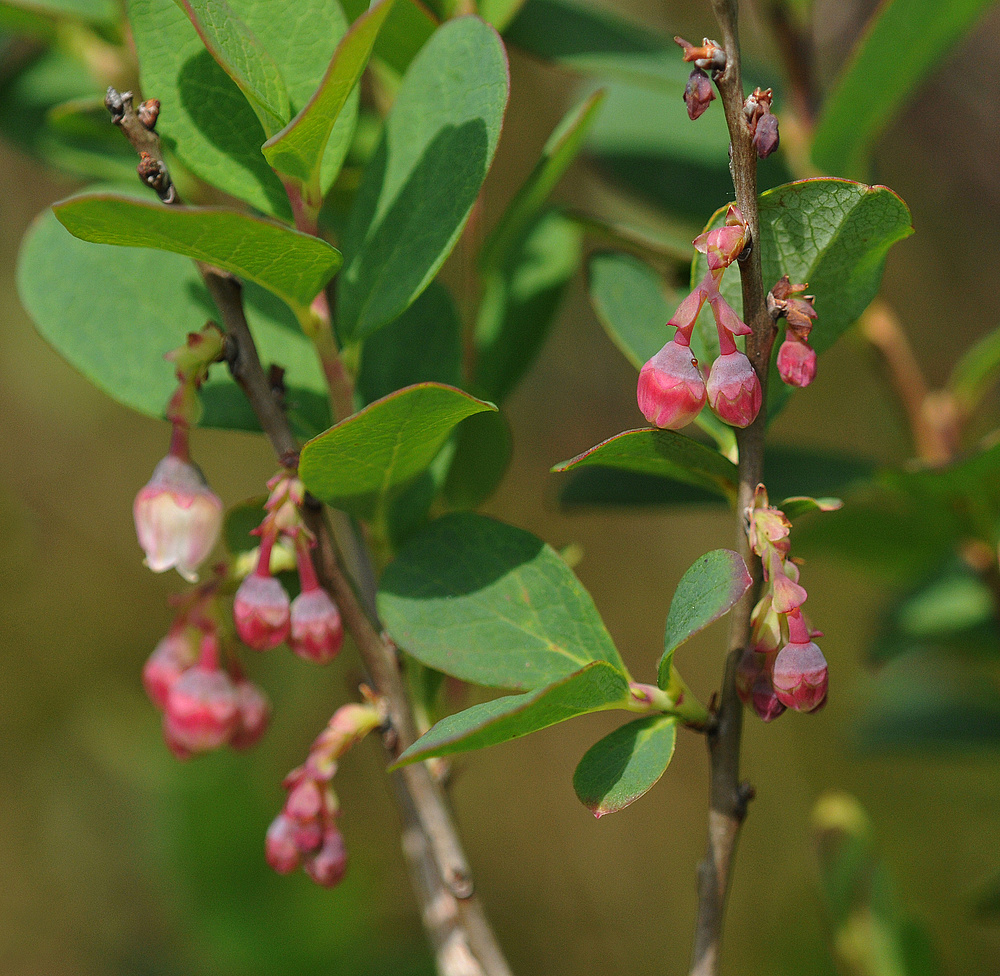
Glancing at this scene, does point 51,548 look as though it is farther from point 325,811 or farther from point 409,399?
point 409,399

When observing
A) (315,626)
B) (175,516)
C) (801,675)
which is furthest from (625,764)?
(175,516)

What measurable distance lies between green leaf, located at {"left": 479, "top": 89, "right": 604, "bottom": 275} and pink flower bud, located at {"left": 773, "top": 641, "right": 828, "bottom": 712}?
39cm

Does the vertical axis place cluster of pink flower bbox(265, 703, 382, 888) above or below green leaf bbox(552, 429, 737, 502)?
below

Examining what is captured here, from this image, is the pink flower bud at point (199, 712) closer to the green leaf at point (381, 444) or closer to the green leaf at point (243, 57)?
the green leaf at point (381, 444)

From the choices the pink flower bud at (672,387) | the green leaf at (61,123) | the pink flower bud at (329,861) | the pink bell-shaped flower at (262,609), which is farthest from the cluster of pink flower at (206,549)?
the green leaf at (61,123)

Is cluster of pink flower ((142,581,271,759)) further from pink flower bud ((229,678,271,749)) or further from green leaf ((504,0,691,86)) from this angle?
green leaf ((504,0,691,86))

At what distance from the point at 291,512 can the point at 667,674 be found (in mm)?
238

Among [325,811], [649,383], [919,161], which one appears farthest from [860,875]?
[919,161]

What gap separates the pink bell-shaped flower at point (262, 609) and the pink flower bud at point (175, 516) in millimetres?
42

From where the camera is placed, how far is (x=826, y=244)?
1.67 feet

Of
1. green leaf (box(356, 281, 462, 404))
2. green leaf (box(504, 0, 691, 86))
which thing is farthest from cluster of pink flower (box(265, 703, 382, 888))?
green leaf (box(504, 0, 691, 86))

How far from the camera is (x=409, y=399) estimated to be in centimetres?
51

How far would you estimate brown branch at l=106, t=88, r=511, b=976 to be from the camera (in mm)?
567

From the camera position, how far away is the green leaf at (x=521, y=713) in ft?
1.41
